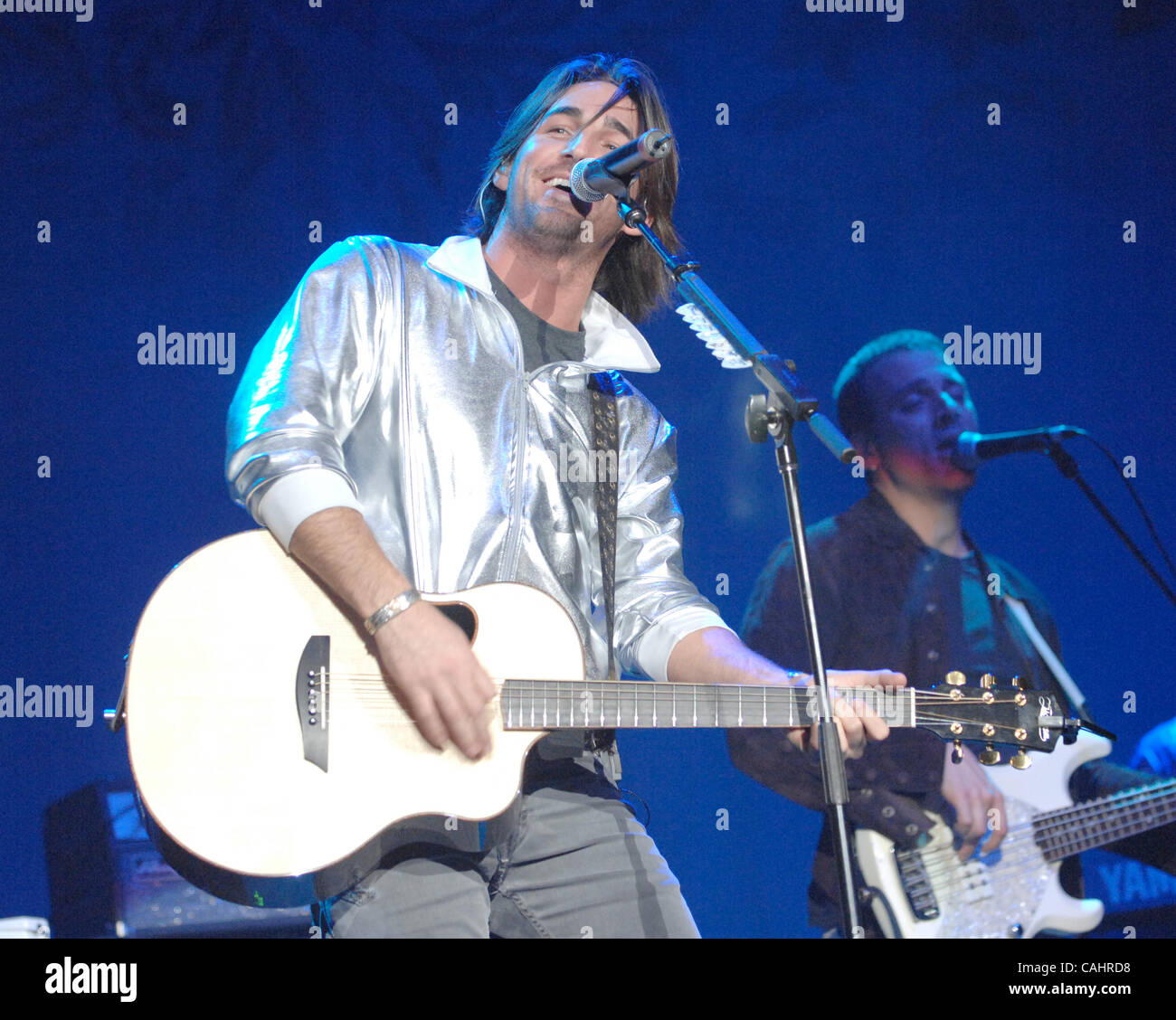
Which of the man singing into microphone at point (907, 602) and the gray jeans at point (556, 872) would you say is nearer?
the gray jeans at point (556, 872)

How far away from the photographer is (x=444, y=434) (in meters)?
2.41

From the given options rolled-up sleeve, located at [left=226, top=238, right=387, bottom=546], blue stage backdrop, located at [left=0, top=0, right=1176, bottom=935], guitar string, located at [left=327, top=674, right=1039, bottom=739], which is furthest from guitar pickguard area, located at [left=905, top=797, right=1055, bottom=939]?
rolled-up sleeve, located at [left=226, top=238, right=387, bottom=546]

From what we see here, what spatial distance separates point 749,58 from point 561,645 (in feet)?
8.24

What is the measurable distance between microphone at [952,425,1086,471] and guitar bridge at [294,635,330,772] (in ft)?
8.48

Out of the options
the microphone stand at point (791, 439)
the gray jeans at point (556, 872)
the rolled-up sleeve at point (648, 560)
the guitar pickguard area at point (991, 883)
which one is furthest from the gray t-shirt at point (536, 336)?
the guitar pickguard area at point (991, 883)

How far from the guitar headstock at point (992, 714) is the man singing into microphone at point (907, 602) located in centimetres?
113

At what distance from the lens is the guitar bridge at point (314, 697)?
1.99 metres

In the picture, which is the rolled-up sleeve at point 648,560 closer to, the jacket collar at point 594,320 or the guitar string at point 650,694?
the jacket collar at point 594,320

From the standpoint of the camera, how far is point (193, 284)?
349cm

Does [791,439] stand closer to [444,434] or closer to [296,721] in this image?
[444,434]

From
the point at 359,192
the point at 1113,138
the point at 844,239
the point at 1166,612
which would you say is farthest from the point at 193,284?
the point at 1166,612

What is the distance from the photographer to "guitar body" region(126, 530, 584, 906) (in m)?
1.92

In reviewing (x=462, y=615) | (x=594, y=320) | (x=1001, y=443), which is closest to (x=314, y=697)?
(x=462, y=615)

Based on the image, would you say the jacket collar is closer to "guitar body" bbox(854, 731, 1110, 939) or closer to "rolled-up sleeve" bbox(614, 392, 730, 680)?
"rolled-up sleeve" bbox(614, 392, 730, 680)
